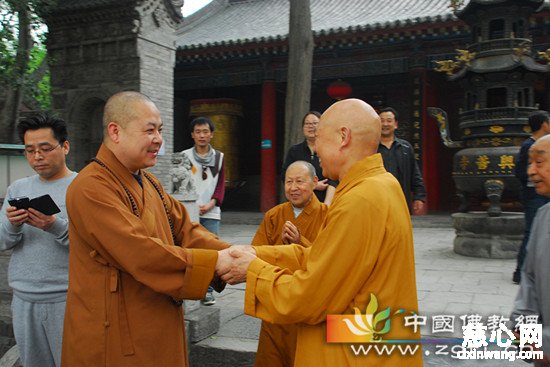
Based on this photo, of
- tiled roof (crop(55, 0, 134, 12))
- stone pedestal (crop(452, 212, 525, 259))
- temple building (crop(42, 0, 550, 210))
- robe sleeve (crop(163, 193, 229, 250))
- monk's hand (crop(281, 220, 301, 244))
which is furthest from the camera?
stone pedestal (crop(452, 212, 525, 259))

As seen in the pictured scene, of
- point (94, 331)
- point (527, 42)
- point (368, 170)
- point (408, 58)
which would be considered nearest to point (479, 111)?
point (527, 42)

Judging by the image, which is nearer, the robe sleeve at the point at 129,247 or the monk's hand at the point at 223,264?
the robe sleeve at the point at 129,247

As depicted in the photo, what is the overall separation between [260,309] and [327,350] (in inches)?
11.6

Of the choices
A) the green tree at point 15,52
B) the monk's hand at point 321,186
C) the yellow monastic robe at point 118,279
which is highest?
the green tree at point 15,52

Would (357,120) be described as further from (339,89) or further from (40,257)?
(339,89)

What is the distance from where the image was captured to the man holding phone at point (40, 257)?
2.71m

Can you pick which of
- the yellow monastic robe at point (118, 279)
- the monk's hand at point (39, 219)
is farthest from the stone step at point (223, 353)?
the monk's hand at point (39, 219)

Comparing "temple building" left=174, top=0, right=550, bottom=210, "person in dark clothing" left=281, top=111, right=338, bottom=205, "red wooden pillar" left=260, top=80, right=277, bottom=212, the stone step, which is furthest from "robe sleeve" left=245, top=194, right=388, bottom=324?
"red wooden pillar" left=260, top=80, right=277, bottom=212

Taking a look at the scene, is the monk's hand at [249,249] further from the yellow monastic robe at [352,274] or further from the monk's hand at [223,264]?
the yellow monastic robe at [352,274]

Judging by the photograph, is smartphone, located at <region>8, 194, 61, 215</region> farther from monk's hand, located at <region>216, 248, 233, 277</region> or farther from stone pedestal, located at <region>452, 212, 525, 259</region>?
stone pedestal, located at <region>452, 212, 525, 259</region>

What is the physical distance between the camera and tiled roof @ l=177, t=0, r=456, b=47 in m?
12.0

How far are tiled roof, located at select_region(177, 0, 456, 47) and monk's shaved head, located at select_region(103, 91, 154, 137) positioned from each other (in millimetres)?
9401

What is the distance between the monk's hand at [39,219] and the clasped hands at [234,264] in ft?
3.02

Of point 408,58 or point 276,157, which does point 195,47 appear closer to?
point 276,157
